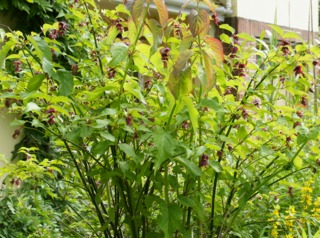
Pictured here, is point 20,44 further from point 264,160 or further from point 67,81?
point 264,160

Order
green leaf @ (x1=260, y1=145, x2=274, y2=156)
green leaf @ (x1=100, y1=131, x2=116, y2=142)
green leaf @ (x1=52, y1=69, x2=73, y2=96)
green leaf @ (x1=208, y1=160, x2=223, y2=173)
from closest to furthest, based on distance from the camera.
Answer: green leaf @ (x1=52, y1=69, x2=73, y2=96)
green leaf @ (x1=100, y1=131, x2=116, y2=142)
green leaf @ (x1=208, y1=160, x2=223, y2=173)
green leaf @ (x1=260, y1=145, x2=274, y2=156)

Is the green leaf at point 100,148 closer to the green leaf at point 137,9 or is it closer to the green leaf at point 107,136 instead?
the green leaf at point 107,136

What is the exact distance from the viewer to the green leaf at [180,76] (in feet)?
5.07

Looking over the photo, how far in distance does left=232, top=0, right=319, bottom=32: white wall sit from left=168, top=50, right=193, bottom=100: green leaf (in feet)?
19.6

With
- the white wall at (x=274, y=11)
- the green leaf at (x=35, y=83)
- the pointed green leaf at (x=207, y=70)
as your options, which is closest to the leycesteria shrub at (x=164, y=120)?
the green leaf at (x=35, y=83)

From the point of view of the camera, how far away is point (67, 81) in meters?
1.79

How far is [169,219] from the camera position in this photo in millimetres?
2076

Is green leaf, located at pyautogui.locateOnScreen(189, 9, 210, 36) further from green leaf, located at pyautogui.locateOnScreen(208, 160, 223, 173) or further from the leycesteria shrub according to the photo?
green leaf, located at pyautogui.locateOnScreen(208, 160, 223, 173)

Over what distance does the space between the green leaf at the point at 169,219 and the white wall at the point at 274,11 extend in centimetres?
562

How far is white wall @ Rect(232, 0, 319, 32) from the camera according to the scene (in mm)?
7982

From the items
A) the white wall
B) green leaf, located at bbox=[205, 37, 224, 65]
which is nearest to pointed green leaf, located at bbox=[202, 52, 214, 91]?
green leaf, located at bbox=[205, 37, 224, 65]

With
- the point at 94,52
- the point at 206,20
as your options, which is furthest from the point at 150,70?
the point at 206,20

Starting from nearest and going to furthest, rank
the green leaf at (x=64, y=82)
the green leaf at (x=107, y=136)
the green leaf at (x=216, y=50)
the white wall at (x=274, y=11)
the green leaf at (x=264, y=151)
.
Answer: the green leaf at (x=216, y=50) → the green leaf at (x=64, y=82) → the green leaf at (x=107, y=136) → the green leaf at (x=264, y=151) → the white wall at (x=274, y=11)

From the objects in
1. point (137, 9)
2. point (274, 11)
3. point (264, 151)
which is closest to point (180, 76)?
point (137, 9)
